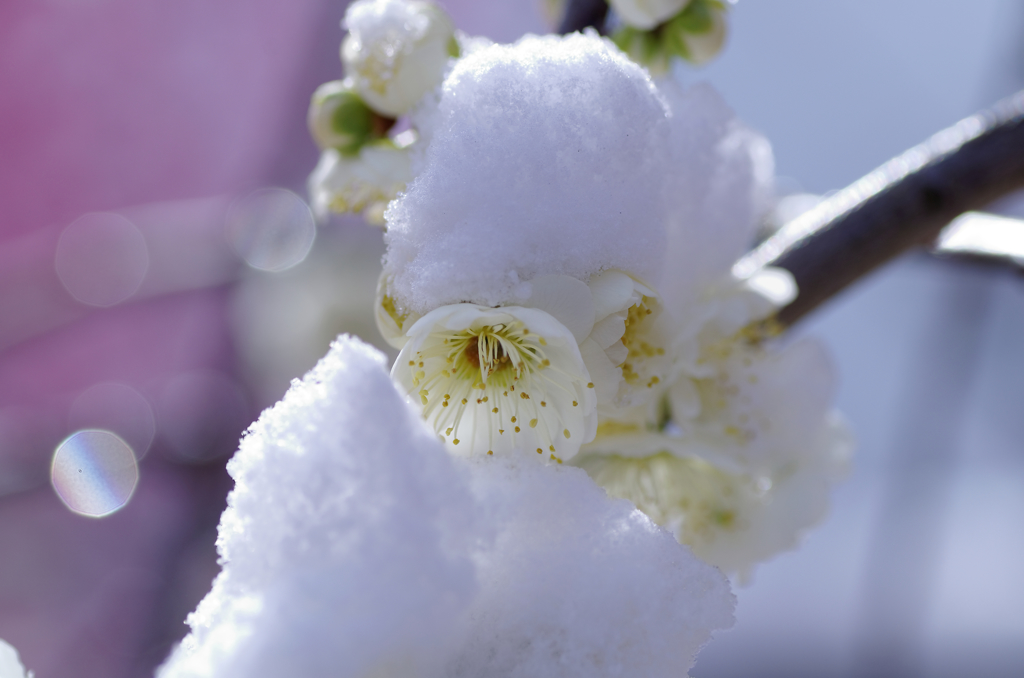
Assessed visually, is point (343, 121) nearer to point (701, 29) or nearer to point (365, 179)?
point (365, 179)

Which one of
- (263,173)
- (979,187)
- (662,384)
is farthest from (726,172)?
(263,173)

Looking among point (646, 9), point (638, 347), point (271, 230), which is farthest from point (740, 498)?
point (271, 230)

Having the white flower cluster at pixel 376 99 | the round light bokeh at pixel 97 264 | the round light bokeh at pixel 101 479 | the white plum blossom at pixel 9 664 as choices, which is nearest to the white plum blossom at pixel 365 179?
the white flower cluster at pixel 376 99

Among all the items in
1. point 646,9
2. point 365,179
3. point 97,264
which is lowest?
point 365,179

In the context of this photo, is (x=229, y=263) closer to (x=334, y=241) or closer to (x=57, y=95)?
(x=334, y=241)

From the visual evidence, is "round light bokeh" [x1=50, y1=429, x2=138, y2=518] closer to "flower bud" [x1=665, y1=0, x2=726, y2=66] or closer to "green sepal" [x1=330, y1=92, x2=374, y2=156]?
"green sepal" [x1=330, y1=92, x2=374, y2=156]

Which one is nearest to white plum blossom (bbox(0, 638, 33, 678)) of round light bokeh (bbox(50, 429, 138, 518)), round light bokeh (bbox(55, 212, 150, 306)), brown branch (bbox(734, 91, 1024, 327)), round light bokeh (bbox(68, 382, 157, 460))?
brown branch (bbox(734, 91, 1024, 327))
